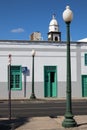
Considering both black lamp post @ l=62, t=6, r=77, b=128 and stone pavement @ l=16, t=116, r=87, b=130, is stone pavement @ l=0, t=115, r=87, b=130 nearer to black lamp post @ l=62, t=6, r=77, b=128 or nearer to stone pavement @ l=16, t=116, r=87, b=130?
stone pavement @ l=16, t=116, r=87, b=130

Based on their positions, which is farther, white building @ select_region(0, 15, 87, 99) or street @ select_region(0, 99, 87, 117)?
white building @ select_region(0, 15, 87, 99)

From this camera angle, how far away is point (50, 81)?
116ft

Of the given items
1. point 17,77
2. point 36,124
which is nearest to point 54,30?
point 17,77

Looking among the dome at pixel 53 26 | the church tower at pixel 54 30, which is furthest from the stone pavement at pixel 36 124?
the dome at pixel 53 26

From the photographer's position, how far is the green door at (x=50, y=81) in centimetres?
3531

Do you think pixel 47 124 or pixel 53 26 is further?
pixel 53 26

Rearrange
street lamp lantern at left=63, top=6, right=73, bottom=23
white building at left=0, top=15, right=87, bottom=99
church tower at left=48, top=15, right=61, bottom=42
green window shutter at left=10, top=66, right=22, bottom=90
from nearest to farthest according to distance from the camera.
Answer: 1. street lamp lantern at left=63, top=6, right=73, bottom=23
2. white building at left=0, top=15, right=87, bottom=99
3. green window shutter at left=10, top=66, right=22, bottom=90
4. church tower at left=48, top=15, right=61, bottom=42

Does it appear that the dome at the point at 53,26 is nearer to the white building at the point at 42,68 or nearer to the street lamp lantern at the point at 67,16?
the white building at the point at 42,68

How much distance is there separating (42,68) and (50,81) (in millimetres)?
1358

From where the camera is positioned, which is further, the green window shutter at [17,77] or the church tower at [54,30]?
the church tower at [54,30]

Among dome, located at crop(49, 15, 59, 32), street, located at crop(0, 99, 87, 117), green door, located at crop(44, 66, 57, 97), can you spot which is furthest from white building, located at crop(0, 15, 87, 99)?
dome, located at crop(49, 15, 59, 32)

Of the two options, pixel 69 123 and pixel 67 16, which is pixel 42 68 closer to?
pixel 67 16

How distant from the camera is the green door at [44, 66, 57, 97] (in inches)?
1390

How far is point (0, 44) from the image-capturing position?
113 ft
